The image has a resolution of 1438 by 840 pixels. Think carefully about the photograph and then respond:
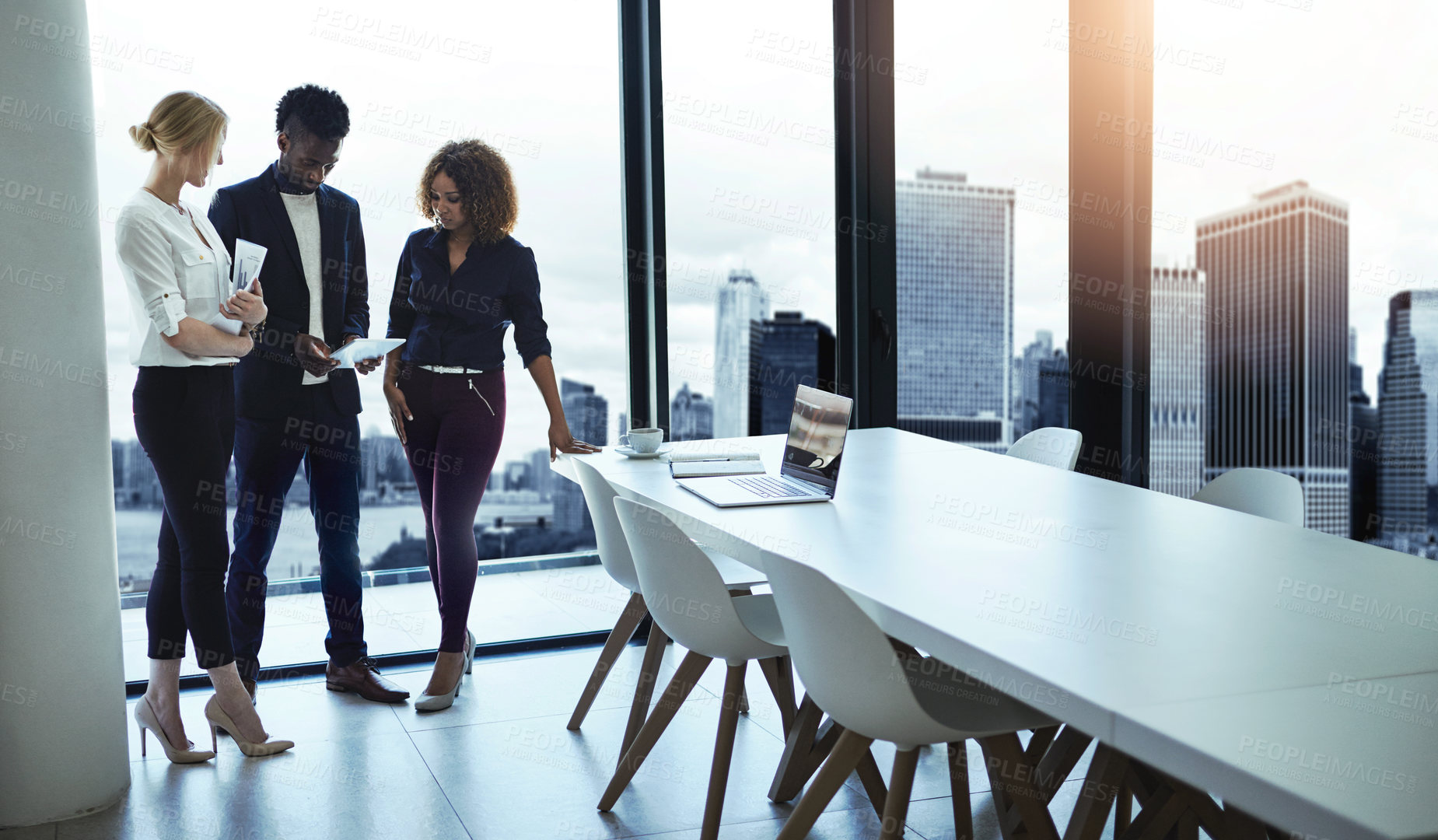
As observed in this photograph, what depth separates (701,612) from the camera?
2318mm

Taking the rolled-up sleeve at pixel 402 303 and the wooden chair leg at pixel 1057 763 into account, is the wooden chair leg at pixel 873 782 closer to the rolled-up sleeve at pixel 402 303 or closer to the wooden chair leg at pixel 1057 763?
the wooden chair leg at pixel 1057 763

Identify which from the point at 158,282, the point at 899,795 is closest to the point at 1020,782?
the point at 899,795

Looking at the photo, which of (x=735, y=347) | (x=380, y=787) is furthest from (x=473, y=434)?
(x=735, y=347)

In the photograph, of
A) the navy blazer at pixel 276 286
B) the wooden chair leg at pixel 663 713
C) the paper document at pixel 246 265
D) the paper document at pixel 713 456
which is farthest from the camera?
the navy blazer at pixel 276 286

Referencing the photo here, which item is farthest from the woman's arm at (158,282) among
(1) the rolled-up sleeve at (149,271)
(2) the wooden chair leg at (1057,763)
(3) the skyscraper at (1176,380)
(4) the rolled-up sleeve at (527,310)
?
(3) the skyscraper at (1176,380)

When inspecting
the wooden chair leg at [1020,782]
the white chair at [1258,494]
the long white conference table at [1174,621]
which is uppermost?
the white chair at [1258,494]

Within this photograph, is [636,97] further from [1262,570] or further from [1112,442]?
[1262,570]

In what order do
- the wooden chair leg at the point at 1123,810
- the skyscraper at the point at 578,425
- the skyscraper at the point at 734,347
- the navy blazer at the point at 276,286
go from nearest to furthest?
the wooden chair leg at the point at 1123,810
the navy blazer at the point at 276,286
the skyscraper at the point at 578,425
the skyscraper at the point at 734,347

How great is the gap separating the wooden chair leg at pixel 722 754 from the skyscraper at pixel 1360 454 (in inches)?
63.8

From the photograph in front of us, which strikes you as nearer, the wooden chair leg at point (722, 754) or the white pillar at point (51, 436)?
the wooden chair leg at point (722, 754)

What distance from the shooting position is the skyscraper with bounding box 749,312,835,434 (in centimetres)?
459

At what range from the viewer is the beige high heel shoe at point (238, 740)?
307 centimetres

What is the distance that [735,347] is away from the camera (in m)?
4.57

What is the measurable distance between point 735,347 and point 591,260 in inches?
27.9
